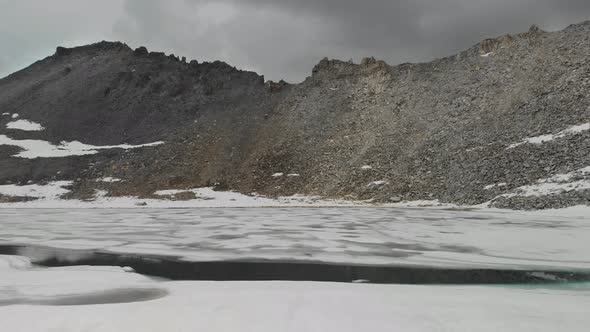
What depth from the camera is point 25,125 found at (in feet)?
213

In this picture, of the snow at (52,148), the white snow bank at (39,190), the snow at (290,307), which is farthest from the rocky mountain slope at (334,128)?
the snow at (290,307)

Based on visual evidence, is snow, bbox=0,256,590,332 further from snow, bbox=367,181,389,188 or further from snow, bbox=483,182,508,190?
snow, bbox=367,181,389,188

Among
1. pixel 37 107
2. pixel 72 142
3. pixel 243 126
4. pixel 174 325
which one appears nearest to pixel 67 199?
pixel 72 142

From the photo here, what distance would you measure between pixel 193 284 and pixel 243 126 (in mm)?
52317

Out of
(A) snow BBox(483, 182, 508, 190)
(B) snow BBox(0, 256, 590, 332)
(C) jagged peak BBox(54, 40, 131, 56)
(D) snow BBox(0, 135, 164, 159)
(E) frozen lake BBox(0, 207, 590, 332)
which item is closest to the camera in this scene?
(B) snow BBox(0, 256, 590, 332)

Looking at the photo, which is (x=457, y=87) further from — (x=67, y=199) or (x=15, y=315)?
(x=15, y=315)

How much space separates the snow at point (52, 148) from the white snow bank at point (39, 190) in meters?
7.16

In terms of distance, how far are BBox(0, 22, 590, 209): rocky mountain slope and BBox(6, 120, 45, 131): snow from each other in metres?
0.15

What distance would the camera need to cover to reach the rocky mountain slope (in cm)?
3522

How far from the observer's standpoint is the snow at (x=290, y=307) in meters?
5.20

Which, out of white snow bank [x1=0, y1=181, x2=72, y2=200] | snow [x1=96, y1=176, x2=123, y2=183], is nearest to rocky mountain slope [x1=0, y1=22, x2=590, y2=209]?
snow [x1=96, y1=176, x2=123, y2=183]

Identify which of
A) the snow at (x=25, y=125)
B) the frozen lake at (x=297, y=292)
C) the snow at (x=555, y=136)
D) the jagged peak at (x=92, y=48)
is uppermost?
the jagged peak at (x=92, y=48)

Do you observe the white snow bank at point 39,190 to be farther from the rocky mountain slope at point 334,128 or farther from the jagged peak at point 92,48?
the jagged peak at point 92,48

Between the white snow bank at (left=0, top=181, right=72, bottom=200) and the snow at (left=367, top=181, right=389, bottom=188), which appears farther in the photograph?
the white snow bank at (left=0, top=181, right=72, bottom=200)
